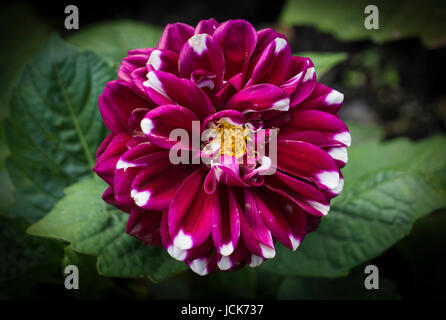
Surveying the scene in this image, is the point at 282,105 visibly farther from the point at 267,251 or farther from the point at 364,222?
the point at 364,222

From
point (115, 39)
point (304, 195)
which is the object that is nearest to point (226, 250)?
point (304, 195)

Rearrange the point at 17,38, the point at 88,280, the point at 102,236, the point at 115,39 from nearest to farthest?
the point at 102,236 < the point at 88,280 < the point at 115,39 < the point at 17,38

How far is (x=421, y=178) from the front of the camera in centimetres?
92

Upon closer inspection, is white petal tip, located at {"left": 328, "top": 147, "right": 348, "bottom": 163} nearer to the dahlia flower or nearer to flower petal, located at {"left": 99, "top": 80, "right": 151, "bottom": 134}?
the dahlia flower

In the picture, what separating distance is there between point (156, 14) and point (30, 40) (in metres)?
0.60

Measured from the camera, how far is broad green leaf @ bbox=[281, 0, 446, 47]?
1.48m

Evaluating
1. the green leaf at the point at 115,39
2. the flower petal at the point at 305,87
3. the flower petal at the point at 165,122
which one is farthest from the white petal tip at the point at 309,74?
the green leaf at the point at 115,39

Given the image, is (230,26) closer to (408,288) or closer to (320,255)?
(320,255)

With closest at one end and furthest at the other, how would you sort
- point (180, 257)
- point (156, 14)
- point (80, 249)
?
point (180, 257)
point (80, 249)
point (156, 14)

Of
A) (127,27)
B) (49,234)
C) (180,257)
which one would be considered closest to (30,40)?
(127,27)

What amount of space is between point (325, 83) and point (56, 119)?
4.11 ft

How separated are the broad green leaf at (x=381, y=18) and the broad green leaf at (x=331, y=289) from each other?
0.94 meters

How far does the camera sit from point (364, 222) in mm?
928

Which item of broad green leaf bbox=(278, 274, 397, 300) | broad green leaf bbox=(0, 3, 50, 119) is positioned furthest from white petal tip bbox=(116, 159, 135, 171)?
broad green leaf bbox=(0, 3, 50, 119)
